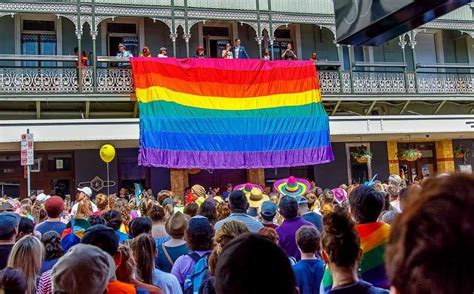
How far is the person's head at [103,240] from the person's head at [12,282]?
51 centimetres

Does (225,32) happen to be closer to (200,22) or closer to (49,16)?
(200,22)

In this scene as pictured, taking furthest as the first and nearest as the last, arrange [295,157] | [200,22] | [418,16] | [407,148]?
[407,148] → [200,22] → [295,157] → [418,16]

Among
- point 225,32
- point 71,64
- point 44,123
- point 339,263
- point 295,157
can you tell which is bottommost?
point 339,263

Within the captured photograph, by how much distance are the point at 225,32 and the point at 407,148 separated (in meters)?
9.65

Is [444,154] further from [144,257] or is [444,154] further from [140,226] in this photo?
[144,257]

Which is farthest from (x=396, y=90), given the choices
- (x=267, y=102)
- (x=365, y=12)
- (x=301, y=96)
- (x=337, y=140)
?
(x=365, y=12)

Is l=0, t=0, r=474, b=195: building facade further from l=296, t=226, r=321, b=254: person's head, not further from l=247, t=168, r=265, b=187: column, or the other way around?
l=296, t=226, r=321, b=254: person's head

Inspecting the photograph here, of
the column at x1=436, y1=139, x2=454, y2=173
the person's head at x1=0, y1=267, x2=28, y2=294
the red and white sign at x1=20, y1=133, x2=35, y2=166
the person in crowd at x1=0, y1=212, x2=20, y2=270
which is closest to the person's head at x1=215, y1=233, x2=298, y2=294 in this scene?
the person's head at x1=0, y1=267, x2=28, y2=294

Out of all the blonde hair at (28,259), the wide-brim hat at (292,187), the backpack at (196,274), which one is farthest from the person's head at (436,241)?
the wide-brim hat at (292,187)

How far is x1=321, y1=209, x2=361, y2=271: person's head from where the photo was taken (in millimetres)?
3326

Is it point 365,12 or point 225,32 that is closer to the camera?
point 365,12

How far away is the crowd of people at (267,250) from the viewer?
4.10 feet

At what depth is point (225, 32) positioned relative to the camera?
69.9ft

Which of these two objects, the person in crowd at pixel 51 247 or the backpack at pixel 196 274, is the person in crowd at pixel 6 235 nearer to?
the person in crowd at pixel 51 247
